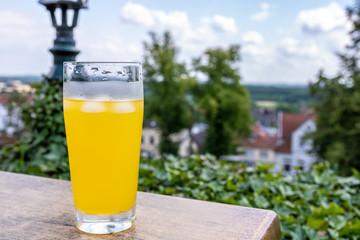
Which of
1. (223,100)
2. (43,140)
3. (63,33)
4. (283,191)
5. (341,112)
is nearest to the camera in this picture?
(283,191)

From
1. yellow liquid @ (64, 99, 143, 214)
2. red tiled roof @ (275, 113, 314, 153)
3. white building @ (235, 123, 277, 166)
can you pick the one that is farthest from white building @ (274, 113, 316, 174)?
yellow liquid @ (64, 99, 143, 214)

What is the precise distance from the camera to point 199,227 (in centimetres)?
70

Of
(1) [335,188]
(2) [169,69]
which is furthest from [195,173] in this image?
(2) [169,69]

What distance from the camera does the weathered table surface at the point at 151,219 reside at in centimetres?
67

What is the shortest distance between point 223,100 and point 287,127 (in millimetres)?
13701

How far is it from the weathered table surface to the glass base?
1cm

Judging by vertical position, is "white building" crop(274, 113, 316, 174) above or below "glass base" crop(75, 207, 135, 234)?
below

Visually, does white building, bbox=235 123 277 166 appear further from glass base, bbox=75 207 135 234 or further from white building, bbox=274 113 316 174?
glass base, bbox=75 207 135 234

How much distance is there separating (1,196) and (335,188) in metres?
1.73

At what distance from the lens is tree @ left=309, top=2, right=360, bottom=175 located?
45.9 feet

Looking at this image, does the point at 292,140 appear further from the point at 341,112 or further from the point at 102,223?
the point at 102,223

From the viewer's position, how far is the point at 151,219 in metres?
0.74

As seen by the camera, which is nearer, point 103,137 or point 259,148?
point 103,137

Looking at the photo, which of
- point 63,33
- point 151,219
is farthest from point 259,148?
point 151,219
